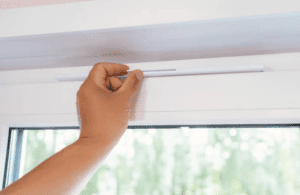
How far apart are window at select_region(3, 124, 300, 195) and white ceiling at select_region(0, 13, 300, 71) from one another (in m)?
0.19

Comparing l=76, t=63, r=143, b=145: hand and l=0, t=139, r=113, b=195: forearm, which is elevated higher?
l=76, t=63, r=143, b=145: hand

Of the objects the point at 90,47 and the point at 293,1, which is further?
the point at 90,47

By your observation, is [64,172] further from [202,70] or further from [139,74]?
[202,70]

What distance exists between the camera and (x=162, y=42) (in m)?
0.54

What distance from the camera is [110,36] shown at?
536 millimetres

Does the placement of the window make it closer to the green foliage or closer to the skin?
the green foliage

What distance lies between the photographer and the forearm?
43 cm

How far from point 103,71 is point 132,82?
69 millimetres

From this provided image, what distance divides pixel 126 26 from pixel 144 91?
6.2 inches

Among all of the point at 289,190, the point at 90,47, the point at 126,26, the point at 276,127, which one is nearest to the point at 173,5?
the point at 126,26

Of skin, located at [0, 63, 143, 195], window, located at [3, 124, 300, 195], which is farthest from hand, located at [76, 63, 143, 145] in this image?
window, located at [3, 124, 300, 195]

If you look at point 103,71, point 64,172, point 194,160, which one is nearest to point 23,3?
point 103,71

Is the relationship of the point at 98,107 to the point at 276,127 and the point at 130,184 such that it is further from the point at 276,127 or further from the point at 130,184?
the point at 276,127

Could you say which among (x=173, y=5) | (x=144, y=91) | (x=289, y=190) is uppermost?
(x=173, y=5)
